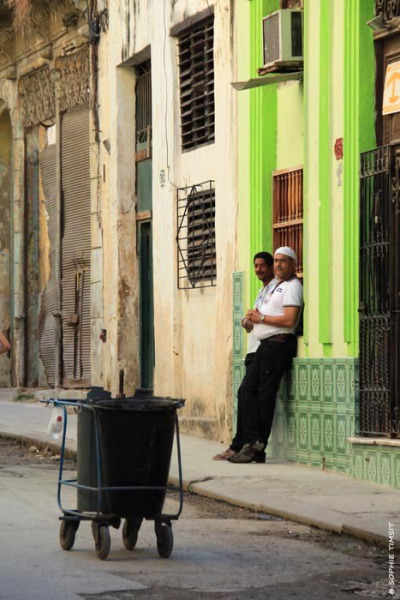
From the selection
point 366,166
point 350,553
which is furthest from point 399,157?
point 350,553

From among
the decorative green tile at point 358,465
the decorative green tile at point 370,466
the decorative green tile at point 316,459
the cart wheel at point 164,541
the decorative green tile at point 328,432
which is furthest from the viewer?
the decorative green tile at point 316,459

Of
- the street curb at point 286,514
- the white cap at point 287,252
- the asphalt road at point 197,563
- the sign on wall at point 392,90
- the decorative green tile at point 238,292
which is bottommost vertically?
the asphalt road at point 197,563

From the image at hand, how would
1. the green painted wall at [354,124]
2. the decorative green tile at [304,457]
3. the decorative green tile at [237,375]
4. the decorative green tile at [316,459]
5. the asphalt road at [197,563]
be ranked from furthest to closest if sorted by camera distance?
the decorative green tile at [237,375], the decorative green tile at [304,457], the decorative green tile at [316,459], the green painted wall at [354,124], the asphalt road at [197,563]

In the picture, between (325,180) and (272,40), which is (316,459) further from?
(272,40)

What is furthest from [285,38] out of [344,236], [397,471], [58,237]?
[58,237]

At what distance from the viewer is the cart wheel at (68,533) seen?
29.5 ft

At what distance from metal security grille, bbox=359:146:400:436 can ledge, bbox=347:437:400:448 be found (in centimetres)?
8

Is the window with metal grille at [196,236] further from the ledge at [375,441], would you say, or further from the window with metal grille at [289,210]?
the ledge at [375,441]

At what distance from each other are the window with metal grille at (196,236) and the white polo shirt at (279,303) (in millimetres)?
2895

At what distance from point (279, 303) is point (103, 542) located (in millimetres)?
5716

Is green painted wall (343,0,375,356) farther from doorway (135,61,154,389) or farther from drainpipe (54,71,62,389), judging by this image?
drainpipe (54,71,62,389)

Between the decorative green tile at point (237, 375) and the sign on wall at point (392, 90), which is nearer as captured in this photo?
the sign on wall at point (392, 90)

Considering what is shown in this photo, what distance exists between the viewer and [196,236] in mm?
17578

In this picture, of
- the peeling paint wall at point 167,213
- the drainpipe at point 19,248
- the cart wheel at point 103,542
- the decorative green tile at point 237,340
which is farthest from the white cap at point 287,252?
the drainpipe at point 19,248
